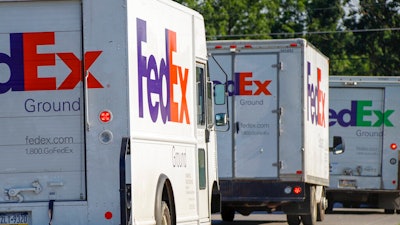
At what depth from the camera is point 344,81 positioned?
92.4 ft

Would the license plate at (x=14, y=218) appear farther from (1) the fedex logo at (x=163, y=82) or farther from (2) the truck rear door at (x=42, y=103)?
(1) the fedex logo at (x=163, y=82)

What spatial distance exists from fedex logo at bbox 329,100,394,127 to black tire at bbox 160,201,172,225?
1504 centimetres

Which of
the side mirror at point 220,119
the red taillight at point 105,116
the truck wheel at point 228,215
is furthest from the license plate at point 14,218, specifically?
the truck wheel at point 228,215

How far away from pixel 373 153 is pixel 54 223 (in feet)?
56.1

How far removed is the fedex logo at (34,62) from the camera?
12.5 metres

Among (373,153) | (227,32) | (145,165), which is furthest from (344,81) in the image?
(227,32)

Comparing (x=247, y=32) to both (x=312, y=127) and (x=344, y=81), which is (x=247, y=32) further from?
(x=312, y=127)

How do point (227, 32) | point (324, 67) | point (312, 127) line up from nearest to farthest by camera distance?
1. point (312, 127)
2. point (324, 67)
3. point (227, 32)

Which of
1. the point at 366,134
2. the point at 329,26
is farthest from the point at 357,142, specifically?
the point at 329,26

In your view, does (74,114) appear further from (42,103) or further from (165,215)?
(165,215)

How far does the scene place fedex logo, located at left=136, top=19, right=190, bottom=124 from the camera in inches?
509

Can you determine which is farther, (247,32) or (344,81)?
(247,32)

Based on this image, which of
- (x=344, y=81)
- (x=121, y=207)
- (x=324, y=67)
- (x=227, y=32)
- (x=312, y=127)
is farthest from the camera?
(x=227, y=32)

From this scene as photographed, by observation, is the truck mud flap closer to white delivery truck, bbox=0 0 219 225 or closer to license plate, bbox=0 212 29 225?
white delivery truck, bbox=0 0 219 225
